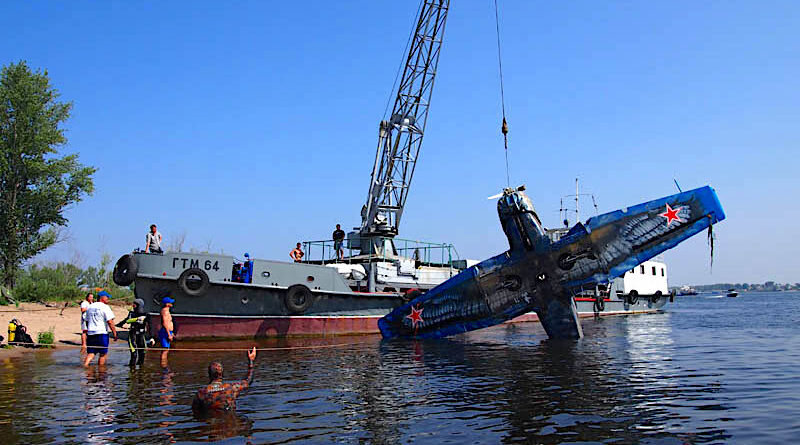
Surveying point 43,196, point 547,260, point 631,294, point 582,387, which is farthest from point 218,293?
point 631,294

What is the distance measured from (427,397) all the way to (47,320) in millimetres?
21211

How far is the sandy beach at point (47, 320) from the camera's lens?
2088 centimetres

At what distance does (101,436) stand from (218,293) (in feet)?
43.8

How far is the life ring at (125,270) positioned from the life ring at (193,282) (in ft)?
5.16

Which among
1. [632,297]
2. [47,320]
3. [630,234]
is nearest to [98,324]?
[47,320]

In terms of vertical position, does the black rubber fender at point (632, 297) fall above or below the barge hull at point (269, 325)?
above

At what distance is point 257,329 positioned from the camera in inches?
861

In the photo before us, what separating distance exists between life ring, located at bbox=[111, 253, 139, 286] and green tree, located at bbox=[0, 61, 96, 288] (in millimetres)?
19572

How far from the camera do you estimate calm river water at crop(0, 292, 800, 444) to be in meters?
8.30

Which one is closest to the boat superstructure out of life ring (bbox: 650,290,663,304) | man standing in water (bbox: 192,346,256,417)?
man standing in water (bbox: 192,346,256,417)

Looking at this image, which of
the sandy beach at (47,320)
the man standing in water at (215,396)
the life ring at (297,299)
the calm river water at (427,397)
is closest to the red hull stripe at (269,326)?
the life ring at (297,299)

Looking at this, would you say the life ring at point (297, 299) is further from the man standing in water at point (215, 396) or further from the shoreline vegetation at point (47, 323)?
the man standing in water at point (215, 396)

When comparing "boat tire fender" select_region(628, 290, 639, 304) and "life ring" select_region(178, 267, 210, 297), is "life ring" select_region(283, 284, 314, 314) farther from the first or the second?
"boat tire fender" select_region(628, 290, 639, 304)

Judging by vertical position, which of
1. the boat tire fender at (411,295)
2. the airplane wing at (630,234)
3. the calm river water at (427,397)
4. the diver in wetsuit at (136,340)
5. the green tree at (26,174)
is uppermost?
the green tree at (26,174)
